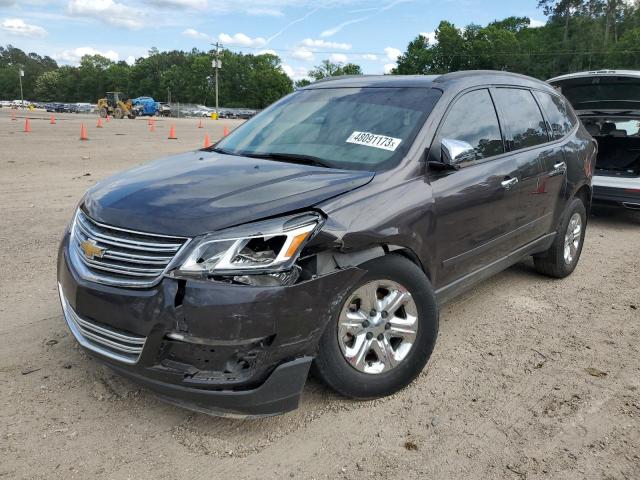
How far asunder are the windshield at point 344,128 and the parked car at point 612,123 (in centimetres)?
503

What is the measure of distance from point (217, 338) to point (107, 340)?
0.62 meters

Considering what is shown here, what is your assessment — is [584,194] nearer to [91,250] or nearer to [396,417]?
[396,417]

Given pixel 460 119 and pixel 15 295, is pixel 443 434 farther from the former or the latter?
pixel 15 295

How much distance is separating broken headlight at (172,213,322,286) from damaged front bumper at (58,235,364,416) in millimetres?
58

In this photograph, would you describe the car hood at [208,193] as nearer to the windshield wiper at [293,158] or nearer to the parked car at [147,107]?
the windshield wiper at [293,158]

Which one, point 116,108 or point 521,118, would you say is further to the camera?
point 116,108

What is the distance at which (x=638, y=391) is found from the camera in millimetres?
3225

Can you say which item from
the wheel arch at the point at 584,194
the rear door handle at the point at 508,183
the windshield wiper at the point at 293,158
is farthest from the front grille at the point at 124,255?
the wheel arch at the point at 584,194

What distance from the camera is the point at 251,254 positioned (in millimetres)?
2494

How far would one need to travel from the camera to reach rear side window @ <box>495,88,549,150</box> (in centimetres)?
420

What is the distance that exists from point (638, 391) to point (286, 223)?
92.6 inches

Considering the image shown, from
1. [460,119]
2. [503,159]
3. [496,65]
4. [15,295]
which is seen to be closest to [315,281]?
[460,119]

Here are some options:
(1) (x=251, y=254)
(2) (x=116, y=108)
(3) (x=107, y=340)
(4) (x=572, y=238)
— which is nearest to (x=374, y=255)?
(1) (x=251, y=254)

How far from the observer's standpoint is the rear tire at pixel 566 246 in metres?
5.03
